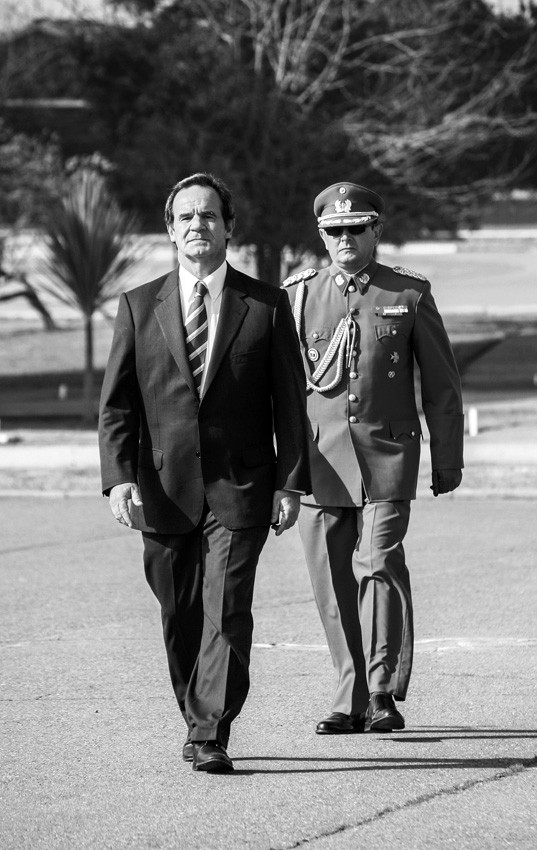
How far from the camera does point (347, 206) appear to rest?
603 cm

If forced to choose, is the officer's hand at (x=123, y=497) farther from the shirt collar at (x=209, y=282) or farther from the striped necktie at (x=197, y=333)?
the shirt collar at (x=209, y=282)

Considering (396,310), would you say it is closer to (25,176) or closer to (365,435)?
(365,435)

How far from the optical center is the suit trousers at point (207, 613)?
5.29 meters

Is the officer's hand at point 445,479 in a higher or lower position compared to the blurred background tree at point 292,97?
lower

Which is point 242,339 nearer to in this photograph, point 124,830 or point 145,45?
point 124,830

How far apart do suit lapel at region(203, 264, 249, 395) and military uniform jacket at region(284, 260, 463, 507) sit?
79cm

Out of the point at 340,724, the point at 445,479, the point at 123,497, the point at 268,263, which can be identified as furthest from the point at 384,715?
the point at 268,263

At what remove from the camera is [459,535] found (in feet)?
36.7

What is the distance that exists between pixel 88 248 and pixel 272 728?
48.2 feet

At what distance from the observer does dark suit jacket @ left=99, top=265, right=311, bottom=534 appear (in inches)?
210

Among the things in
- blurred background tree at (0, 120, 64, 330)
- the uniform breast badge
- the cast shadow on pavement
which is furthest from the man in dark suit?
blurred background tree at (0, 120, 64, 330)

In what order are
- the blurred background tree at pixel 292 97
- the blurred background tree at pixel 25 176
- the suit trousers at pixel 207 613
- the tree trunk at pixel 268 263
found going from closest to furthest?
1. the suit trousers at pixel 207 613
2. the blurred background tree at pixel 292 97
3. the tree trunk at pixel 268 263
4. the blurred background tree at pixel 25 176

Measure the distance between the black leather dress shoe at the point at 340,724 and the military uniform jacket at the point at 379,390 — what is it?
76 cm

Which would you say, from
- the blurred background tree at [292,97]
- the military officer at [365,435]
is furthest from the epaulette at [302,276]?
the blurred background tree at [292,97]
